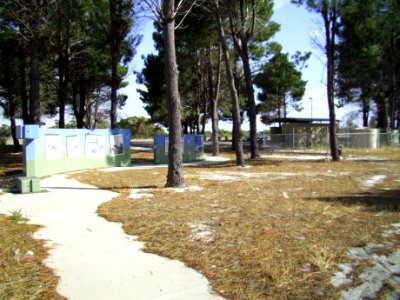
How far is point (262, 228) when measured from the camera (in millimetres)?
6148

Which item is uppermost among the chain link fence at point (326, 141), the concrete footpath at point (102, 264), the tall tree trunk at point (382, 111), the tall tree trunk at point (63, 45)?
the tall tree trunk at point (63, 45)

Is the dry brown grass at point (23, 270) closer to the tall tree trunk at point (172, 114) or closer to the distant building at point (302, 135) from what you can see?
the tall tree trunk at point (172, 114)

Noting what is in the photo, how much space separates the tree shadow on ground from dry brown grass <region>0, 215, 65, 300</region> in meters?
5.73

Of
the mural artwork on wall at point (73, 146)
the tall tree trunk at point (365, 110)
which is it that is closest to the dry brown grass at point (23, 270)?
the mural artwork on wall at point (73, 146)

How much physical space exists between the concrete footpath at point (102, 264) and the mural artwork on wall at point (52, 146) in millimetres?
7061

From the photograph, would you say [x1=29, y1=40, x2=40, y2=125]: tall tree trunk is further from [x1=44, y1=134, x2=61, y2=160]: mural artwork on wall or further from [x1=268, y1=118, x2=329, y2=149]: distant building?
[x1=268, y1=118, x2=329, y2=149]: distant building

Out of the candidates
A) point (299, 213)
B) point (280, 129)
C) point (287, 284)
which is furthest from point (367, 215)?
point (280, 129)

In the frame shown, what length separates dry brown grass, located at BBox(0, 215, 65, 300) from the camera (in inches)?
152

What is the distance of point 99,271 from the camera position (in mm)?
4488

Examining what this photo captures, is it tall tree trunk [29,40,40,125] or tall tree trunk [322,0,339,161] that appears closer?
tall tree trunk [29,40,40,125]

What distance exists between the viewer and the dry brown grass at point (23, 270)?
3.86 metres

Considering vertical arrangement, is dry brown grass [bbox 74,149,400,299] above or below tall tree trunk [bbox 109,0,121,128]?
below

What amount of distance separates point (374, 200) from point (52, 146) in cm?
1135

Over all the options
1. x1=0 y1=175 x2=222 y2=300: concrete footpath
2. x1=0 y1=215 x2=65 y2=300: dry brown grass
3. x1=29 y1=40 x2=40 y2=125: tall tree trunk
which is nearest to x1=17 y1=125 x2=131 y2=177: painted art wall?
x1=29 y1=40 x2=40 y2=125: tall tree trunk
